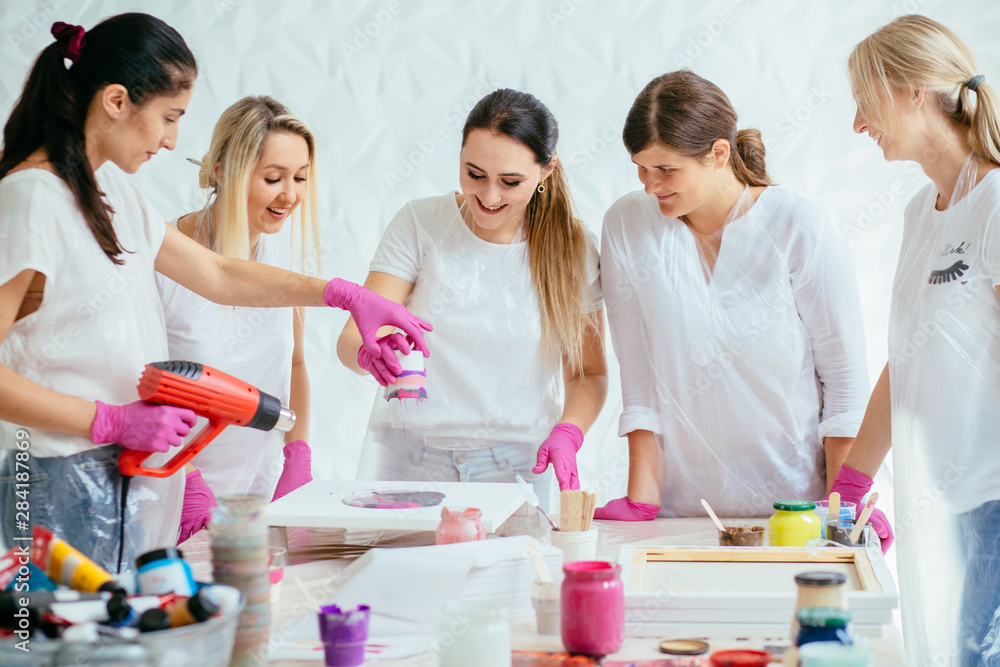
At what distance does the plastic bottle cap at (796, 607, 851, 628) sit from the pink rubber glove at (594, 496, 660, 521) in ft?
3.44

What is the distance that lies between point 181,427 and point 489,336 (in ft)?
3.01

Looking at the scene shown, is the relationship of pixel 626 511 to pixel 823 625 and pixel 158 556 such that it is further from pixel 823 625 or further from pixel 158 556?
pixel 158 556

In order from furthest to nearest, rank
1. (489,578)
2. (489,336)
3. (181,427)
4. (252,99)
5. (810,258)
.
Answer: (252,99)
(489,336)
(810,258)
(181,427)
(489,578)

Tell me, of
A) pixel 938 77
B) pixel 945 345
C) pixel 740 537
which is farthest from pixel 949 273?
pixel 740 537

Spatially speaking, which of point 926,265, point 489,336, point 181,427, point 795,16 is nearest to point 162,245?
point 181,427

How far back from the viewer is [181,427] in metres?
1.42

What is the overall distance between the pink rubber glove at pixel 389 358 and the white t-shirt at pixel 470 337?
37 centimetres

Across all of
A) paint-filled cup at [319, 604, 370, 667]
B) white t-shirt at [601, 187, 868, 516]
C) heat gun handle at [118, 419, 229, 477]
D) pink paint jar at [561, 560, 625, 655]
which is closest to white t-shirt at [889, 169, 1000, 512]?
white t-shirt at [601, 187, 868, 516]

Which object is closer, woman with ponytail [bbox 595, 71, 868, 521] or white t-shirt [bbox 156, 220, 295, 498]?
woman with ponytail [bbox 595, 71, 868, 521]

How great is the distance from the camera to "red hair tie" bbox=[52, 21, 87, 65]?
A: 142cm

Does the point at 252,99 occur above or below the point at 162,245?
above

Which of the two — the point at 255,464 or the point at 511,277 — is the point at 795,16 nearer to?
the point at 511,277

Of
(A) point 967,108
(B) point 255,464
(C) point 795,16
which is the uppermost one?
(C) point 795,16
